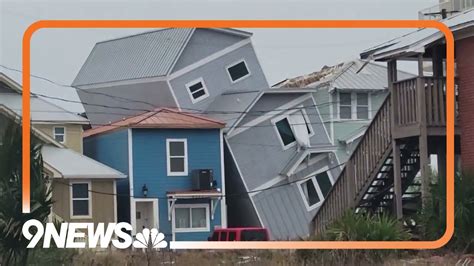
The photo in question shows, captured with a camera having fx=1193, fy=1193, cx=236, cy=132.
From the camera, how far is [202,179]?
441 inches

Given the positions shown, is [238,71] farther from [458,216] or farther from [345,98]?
[458,216]

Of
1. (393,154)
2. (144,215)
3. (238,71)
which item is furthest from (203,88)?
(393,154)

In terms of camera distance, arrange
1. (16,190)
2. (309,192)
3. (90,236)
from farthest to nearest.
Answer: (309,192) → (90,236) → (16,190)

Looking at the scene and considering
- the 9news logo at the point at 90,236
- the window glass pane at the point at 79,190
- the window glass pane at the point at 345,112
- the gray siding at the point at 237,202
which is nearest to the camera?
the 9news logo at the point at 90,236

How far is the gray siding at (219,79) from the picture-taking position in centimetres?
1122

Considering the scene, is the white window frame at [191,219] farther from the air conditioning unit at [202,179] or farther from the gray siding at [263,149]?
the gray siding at [263,149]

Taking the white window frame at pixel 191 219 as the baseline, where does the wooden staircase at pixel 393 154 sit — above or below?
above

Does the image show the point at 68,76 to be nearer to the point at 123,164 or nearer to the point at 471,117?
the point at 123,164

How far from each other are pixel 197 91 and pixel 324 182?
1498 millimetres

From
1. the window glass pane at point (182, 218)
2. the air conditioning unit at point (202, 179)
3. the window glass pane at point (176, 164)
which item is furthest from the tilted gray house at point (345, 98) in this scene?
the window glass pane at point (182, 218)

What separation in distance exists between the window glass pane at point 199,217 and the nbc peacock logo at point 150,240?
0.37m

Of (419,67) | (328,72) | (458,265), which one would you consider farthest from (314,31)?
(458,265)

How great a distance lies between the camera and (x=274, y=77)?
11.2m

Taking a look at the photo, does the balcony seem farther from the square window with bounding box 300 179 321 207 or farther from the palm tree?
the palm tree
